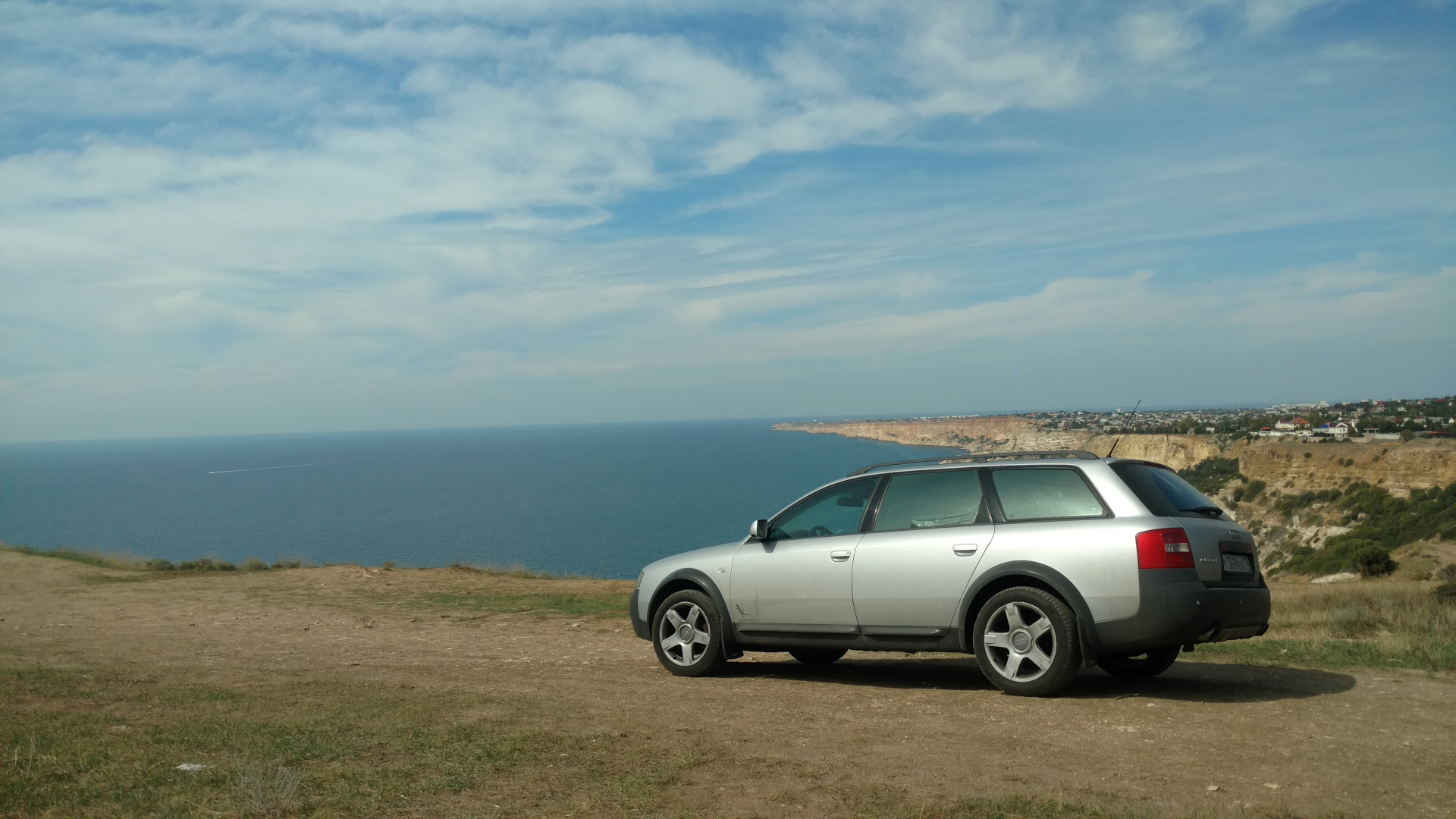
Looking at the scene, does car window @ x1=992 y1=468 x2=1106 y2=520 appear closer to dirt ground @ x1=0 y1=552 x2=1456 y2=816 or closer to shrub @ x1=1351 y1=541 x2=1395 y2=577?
dirt ground @ x1=0 y1=552 x2=1456 y2=816

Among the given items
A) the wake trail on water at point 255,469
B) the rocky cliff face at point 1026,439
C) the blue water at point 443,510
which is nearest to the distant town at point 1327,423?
the rocky cliff face at point 1026,439

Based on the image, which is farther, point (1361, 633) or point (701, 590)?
point (1361, 633)

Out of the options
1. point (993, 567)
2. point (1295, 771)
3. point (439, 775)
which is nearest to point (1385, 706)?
point (1295, 771)

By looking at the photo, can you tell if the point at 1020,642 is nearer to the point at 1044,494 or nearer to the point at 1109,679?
the point at 1044,494

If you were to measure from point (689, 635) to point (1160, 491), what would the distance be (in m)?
3.86

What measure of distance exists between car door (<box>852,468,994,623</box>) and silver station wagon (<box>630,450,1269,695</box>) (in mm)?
10

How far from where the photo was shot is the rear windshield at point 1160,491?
6926 mm

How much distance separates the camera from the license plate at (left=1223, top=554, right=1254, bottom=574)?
22.8 feet

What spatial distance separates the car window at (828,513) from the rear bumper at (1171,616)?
6.85 feet

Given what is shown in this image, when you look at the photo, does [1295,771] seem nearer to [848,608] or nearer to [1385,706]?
[1385,706]

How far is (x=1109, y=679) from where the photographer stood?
792 cm

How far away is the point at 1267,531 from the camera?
5266 cm

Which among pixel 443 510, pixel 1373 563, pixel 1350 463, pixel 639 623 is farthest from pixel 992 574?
pixel 443 510

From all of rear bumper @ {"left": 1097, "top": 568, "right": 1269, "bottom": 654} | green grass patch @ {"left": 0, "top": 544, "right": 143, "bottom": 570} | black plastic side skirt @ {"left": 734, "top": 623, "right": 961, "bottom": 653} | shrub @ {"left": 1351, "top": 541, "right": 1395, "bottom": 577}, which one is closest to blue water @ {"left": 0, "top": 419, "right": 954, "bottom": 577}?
green grass patch @ {"left": 0, "top": 544, "right": 143, "bottom": 570}
